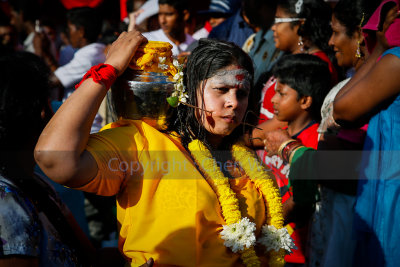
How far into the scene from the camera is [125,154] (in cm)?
192

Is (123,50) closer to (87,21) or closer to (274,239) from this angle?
(274,239)

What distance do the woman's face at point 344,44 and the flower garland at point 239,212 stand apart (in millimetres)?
1593

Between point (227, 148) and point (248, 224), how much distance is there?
58 centimetres

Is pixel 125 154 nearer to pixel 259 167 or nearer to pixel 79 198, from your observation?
pixel 259 167

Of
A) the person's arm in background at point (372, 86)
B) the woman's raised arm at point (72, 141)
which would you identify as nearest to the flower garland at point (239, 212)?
the woman's raised arm at point (72, 141)

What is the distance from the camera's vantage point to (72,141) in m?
1.71

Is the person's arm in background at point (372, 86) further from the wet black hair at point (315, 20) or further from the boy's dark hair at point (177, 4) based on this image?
the boy's dark hair at point (177, 4)

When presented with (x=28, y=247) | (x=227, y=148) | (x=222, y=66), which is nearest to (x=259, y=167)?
(x=227, y=148)

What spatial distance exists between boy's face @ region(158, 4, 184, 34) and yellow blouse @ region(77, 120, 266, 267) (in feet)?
13.5

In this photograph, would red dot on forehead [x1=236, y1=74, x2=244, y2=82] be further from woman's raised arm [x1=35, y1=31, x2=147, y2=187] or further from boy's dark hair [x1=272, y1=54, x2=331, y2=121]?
boy's dark hair [x1=272, y1=54, x2=331, y2=121]

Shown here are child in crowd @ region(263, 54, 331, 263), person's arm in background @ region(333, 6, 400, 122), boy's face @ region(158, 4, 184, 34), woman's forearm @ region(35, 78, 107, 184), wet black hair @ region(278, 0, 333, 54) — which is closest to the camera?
woman's forearm @ region(35, 78, 107, 184)

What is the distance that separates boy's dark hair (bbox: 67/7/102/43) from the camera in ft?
22.3

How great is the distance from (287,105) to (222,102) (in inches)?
62.1

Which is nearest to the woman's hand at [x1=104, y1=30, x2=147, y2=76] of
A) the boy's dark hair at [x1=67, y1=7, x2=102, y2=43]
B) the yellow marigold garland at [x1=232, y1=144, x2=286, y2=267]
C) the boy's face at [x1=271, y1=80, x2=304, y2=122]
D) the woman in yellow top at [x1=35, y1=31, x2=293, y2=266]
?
the woman in yellow top at [x1=35, y1=31, x2=293, y2=266]
